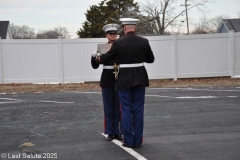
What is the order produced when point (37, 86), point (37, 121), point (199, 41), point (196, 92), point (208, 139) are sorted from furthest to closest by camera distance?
point (199, 41) → point (37, 86) → point (196, 92) → point (37, 121) → point (208, 139)

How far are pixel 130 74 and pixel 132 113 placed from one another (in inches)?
23.6

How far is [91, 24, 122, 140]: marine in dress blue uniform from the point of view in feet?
25.9

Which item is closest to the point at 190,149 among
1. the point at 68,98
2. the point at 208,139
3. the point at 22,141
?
the point at 208,139

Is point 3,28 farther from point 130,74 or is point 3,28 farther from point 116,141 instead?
point 130,74

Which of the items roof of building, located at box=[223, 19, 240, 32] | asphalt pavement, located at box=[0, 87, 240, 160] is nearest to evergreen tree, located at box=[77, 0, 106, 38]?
roof of building, located at box=[223, 19, 240, 32]

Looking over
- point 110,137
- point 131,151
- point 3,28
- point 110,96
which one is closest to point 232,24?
point 3,28

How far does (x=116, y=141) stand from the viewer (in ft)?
25.6

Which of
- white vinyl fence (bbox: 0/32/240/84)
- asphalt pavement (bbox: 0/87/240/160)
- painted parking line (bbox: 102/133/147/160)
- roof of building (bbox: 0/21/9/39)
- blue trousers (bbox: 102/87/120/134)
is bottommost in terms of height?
painted parking line (bbox: 102/133/147/160)

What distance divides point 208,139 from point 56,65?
541 inches

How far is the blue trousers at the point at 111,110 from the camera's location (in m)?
7.95

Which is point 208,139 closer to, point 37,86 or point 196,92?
point 196,92

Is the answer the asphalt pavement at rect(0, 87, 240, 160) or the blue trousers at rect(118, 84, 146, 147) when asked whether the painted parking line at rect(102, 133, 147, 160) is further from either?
the blue trousers at rect(118, 84, 146, 147)

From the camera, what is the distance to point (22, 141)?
7812mm

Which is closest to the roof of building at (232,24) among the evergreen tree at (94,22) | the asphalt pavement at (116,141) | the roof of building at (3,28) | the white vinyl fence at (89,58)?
the evergreen tree at (94,22)
